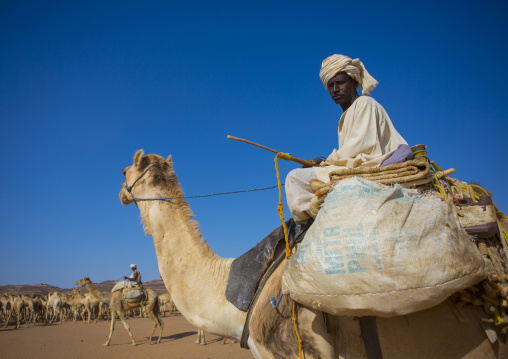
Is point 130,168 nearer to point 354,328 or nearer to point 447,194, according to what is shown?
point 354,328

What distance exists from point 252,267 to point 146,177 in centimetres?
202

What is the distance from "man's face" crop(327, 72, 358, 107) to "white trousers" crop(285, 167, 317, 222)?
3.12 feet

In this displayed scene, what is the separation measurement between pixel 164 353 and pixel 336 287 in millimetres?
14238

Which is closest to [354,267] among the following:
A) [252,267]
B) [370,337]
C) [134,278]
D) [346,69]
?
[370,337]

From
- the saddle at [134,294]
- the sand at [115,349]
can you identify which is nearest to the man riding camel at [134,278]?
the saddle at [134,294]

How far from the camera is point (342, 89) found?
3152 mm

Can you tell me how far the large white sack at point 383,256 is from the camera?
5.58ft

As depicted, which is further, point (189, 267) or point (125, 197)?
point (125, 197)

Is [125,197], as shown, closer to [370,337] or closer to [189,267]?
[189,267]

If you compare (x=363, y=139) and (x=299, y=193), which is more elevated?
(x=363, y=139)

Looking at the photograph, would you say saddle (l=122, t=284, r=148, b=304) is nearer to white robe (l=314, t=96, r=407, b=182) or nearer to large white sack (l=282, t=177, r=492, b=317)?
white robe (l=314, t=96, r=407, b=182)

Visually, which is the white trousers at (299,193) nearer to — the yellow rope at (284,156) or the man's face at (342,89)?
the yellow rope at (284,156)

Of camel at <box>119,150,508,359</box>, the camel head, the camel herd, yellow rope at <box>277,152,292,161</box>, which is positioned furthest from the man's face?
the camel herd

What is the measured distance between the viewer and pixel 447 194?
2.35 meters
